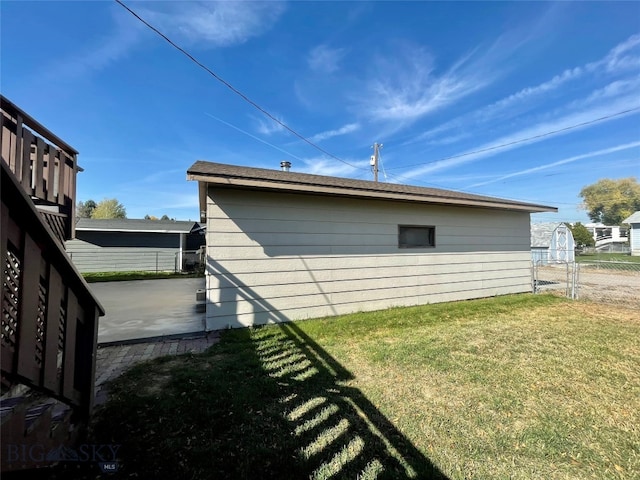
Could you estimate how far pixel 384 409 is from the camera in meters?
2.34

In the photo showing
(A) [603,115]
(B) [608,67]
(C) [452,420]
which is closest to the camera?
(C) [452,420]

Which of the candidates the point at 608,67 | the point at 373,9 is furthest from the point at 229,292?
the point at 608,67

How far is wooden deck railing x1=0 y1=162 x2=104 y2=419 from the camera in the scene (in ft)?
4.50

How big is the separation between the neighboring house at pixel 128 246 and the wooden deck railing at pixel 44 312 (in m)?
14.7

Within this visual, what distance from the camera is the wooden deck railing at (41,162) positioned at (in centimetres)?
258

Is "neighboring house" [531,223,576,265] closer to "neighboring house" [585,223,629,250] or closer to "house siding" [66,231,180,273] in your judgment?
"house siding" [66,231,180,273]

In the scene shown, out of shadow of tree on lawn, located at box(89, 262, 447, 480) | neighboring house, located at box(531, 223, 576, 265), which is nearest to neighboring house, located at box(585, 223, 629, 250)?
neighboring house, located at box(531, 223, 576, 265)

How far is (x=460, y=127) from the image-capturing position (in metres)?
13.0

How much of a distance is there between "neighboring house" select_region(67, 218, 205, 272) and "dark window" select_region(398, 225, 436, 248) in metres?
13.5

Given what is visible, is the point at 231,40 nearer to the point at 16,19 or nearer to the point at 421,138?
the point at 16,19

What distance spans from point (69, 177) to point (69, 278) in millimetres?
2416

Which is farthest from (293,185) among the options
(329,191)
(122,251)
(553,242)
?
(553,242)

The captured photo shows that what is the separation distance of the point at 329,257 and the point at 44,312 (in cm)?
418

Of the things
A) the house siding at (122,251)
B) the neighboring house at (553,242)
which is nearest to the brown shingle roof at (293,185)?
the house siding at (122,251)
